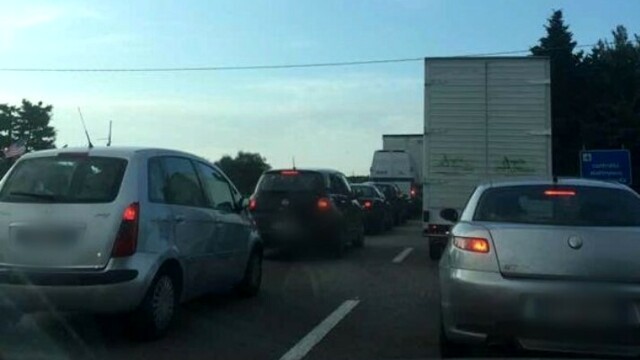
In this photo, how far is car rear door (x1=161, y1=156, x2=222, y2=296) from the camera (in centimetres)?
846

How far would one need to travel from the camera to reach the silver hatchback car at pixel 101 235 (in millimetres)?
7496

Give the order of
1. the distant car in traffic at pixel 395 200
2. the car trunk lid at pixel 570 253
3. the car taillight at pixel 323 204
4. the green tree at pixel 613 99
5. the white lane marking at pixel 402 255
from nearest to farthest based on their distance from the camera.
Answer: the car trunk lid at pixel 570 253 → the car taillight at pixel 323 204 → the white lane marking at pixel 402 255 → the distant car in traffic at pixel 395 200 → the green tree at pixel 613 99

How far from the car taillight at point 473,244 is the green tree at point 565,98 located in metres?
44.0

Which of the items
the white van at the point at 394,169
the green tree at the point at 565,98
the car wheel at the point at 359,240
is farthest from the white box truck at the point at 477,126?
the green tree at the point at 565,98

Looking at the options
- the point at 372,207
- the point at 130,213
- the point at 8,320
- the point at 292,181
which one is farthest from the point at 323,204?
the point at 130,213

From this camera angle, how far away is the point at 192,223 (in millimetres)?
8695

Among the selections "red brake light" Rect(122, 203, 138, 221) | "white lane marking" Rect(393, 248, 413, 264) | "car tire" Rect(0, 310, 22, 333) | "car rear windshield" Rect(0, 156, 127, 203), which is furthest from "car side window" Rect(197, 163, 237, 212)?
"white lane marking" Rect(393, 248, 413, 264)

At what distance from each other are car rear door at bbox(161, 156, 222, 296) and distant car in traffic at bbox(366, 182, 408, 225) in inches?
691

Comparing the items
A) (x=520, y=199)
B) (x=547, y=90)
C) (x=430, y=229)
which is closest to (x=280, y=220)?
(x=430, y=229)

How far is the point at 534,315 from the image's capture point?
6188mm

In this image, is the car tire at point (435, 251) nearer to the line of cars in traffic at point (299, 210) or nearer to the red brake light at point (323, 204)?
the line of cars in traffic at point (299, 210)

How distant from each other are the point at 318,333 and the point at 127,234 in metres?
2.07

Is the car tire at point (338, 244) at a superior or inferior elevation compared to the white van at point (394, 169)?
inferior

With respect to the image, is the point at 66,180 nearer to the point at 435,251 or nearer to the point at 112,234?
the point at 112,234
